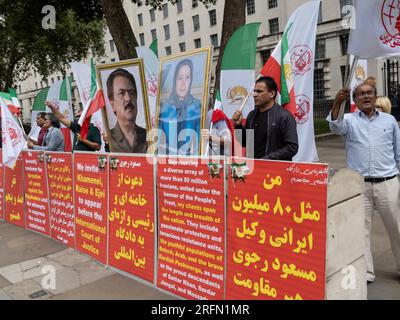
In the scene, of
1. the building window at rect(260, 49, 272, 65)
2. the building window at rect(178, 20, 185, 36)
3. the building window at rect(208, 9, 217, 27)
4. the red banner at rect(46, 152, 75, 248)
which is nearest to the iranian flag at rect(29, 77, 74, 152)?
the red banner at rect(46, 152, 75, 248)

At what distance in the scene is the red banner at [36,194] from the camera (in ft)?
19.0

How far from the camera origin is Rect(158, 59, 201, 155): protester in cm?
413

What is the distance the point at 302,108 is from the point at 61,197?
322 centimetres

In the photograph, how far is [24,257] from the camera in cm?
519

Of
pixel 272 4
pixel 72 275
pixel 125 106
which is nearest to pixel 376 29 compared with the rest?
pixel 125 106

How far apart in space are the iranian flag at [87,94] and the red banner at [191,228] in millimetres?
1530

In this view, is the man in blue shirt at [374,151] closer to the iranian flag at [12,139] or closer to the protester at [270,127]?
the protester at [270,127]

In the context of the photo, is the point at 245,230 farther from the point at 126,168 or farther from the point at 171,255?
the point at 126,168

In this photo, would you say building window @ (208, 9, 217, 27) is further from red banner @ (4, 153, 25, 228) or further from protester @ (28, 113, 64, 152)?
red banner @ (4, 153, 25, 228)

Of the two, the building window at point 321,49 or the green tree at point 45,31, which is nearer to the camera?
the green tree at point 45,31

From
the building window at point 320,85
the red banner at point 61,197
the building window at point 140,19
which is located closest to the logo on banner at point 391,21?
the red banner at point 61,197

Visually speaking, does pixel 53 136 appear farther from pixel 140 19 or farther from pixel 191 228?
pixel 140 19

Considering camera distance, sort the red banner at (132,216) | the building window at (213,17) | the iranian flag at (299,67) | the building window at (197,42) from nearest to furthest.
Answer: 1. the red banner at (132,216)
2. the iranian flag at (299,67)
3. the building window at (213,17)
4. the building window at (197,42)

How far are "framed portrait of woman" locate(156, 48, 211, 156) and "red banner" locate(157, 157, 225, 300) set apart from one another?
0.46 m
